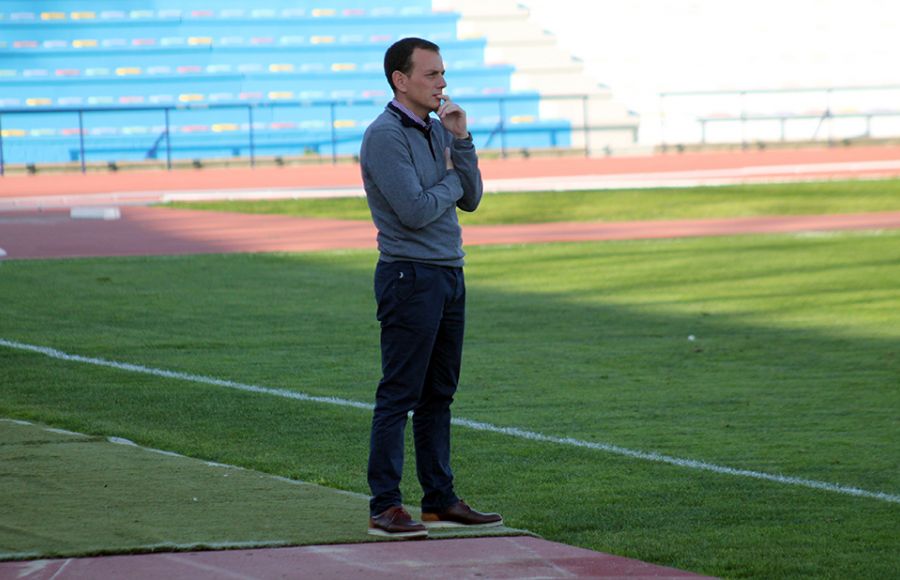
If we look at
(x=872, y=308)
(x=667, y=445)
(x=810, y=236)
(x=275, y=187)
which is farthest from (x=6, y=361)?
(x=275, y=187)

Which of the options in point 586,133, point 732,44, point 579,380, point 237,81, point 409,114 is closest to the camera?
point 409,114

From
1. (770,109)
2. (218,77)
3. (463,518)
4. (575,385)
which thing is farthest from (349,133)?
(463,518)

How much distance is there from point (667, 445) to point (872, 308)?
19.4 feet

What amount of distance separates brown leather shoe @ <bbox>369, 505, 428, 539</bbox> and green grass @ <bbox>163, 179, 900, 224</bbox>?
17.2 m

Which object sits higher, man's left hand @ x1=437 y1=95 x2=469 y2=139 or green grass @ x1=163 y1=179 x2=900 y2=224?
man's left hand @ x1=437 y1=95 x2=469 y2=139

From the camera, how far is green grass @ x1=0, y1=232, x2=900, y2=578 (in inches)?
250

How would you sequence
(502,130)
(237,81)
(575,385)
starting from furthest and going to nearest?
(237,81) → (502,130) → (575,385)

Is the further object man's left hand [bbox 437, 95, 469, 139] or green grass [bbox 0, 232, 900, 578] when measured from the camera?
green grass [bbox 0, 232, 900, 578]

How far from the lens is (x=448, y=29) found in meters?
46.0

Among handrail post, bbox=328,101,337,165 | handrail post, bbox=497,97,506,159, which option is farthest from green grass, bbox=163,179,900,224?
handrail post, bbox=497,97,506,159

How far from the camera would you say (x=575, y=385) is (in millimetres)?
9688

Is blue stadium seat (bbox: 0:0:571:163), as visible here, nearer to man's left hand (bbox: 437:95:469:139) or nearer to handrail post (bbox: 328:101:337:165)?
handrail post (bbox: 328:101:337:165)

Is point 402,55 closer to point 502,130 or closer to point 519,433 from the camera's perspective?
point 519,433

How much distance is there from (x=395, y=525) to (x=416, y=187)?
124cm
